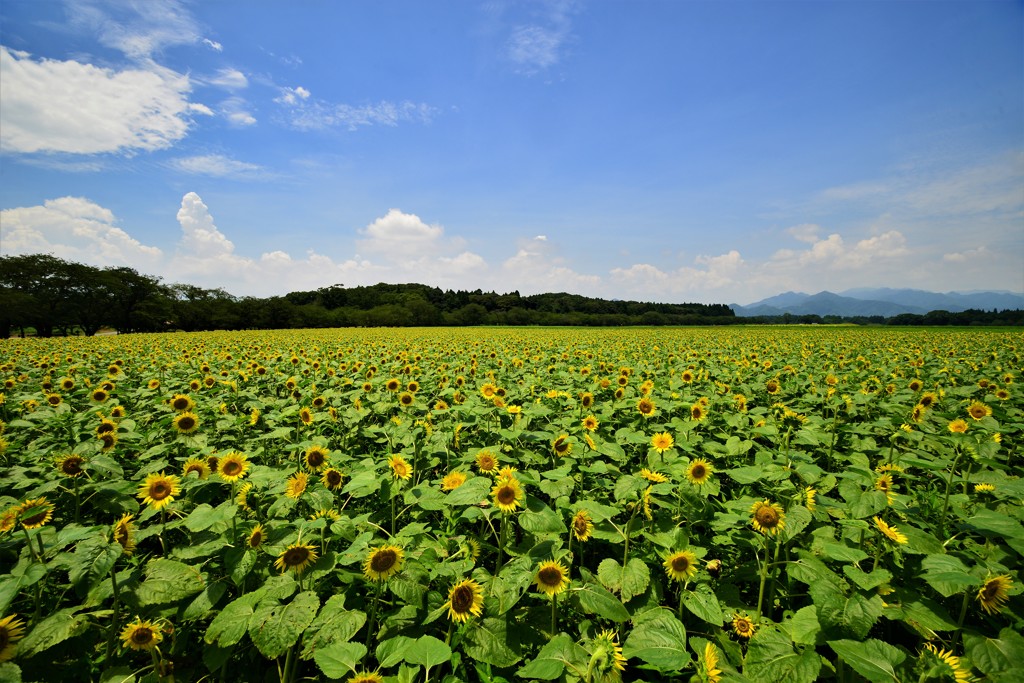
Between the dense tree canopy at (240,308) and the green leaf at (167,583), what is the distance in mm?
63319

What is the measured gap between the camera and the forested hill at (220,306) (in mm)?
47906

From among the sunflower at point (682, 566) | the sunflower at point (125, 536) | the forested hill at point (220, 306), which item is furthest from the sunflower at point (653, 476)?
the forested hill at point (220, 306)

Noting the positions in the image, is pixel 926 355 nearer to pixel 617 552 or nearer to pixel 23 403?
pixel 617 552

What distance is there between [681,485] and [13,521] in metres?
3.94

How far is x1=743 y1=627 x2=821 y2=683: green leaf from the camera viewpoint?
62.7 inches

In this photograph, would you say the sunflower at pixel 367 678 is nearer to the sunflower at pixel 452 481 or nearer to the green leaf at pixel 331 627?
the green leaf at pixel 331 627

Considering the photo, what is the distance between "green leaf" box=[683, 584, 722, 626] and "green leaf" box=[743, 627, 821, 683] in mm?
161

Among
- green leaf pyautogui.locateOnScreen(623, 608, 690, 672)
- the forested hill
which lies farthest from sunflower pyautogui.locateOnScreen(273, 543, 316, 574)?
the forested hill

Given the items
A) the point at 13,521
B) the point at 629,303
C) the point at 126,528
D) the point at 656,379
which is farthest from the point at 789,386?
the point at 629,303

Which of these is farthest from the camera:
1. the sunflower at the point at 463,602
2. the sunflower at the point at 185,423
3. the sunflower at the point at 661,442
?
the sunflower at the point at 185,423

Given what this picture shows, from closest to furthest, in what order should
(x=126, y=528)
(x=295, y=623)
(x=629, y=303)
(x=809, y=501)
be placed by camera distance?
(x=295, y=623) → (x=126, y=528) → (x=809, y=501) → (x=629, y=303)

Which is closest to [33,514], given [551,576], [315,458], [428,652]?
[315,458]

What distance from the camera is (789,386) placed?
7.39m

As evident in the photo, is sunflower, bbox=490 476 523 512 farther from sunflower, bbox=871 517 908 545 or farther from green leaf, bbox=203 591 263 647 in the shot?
sunflower, bbox=871 517 908 545
